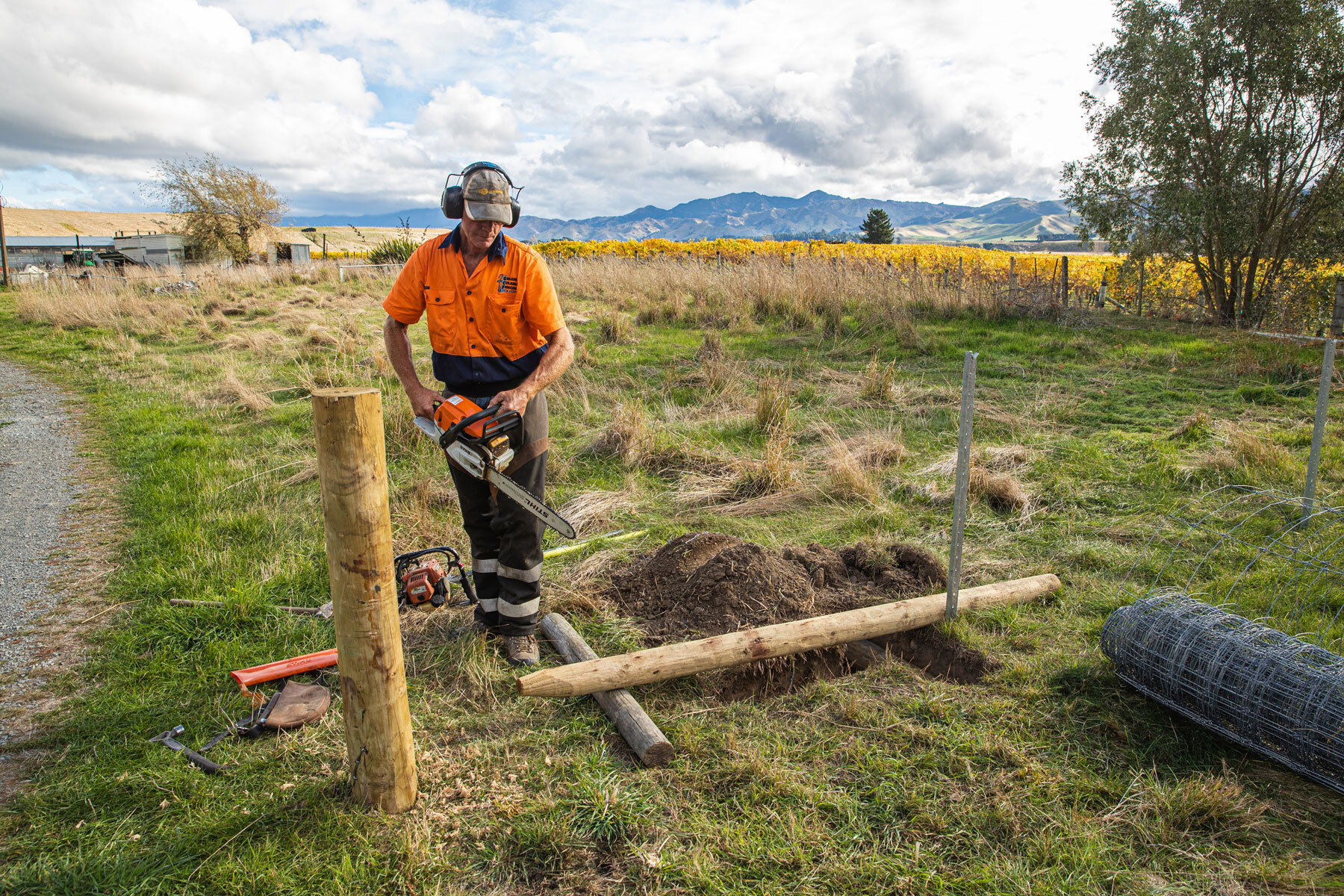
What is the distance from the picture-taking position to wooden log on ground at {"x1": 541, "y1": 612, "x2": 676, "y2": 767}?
296 cm

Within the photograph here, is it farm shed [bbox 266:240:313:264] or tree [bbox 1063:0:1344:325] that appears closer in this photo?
tree [bbox 1063:0:1344:325]

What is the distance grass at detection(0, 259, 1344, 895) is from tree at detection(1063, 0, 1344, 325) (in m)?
7.09

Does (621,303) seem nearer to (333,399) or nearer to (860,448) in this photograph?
(860,448)

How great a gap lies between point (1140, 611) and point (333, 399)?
141 inches

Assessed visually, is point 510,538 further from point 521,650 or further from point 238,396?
point 238,396

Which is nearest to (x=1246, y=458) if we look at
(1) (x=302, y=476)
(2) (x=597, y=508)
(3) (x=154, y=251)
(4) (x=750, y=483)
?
(4) (x=750, y=483)

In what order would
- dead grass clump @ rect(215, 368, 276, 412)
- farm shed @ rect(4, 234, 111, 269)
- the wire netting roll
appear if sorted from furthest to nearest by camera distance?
farm shed @ rect(4, 234, 111, 269), dead grass clump @ rect(215, 368, 276, 412), the wire netting roll

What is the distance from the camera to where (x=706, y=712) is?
132 inches

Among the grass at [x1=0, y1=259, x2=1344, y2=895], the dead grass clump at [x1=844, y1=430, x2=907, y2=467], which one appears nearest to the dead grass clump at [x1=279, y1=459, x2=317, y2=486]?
the grass at [x1=0, y1=259, x2=1344, y2=895]

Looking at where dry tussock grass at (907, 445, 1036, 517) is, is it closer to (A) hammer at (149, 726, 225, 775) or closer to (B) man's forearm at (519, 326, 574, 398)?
(B) man's forearm at (519, 326, 574, 398)

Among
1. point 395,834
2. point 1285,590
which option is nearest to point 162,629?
point 395,834

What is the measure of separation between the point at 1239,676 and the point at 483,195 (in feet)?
12.4

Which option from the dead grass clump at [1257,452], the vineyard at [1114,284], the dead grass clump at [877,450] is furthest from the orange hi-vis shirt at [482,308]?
the vineyard at [1114,284]

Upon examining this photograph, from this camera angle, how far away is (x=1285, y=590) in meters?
4.06
